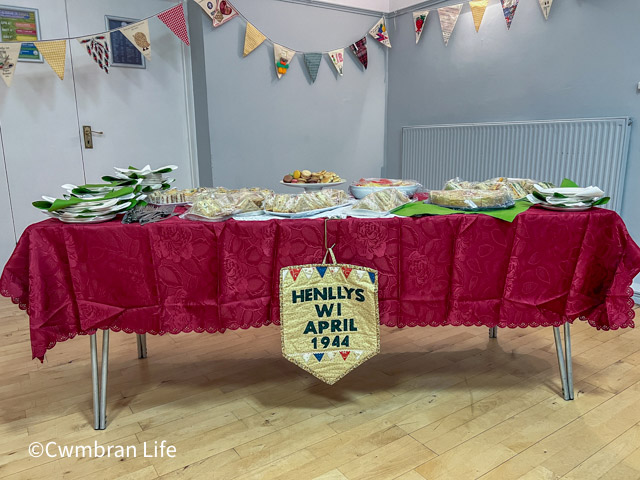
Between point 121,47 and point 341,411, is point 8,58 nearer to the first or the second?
point 121,47

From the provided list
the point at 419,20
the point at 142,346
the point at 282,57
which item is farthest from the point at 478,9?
the point at 142,346

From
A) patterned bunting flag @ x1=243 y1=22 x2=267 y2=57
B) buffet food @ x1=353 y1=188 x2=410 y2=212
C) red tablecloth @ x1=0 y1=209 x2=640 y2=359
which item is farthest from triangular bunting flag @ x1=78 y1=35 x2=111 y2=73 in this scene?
buffet food @ x1=353 y1=188 x2=410 y2=212

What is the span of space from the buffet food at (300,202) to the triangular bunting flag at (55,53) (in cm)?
196

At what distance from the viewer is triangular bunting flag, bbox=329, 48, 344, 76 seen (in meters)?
3.76

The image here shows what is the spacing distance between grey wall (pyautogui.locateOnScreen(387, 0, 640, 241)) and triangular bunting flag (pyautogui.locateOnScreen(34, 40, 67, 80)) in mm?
2491

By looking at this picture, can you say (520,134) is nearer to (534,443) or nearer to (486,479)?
(534,443)

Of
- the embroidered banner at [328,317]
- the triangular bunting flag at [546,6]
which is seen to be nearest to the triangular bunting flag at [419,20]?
the triangular bunting flag at [546,6]

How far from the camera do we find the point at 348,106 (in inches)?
157

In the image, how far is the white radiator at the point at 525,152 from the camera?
270cm

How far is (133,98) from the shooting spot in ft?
11.0

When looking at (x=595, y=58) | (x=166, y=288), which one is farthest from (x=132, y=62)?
(x=595, y=58)

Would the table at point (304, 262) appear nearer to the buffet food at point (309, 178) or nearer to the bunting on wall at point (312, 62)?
the buffet food at point (309, 178)

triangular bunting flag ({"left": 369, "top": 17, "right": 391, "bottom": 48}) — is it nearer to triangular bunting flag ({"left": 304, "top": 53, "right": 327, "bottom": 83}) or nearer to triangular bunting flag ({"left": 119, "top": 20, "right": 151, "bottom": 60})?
triangular bunting flag ({"left": 304, "top": 53, "right": 327, "bottom": 83})

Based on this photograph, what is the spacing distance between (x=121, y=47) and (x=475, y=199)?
2.75 metres
